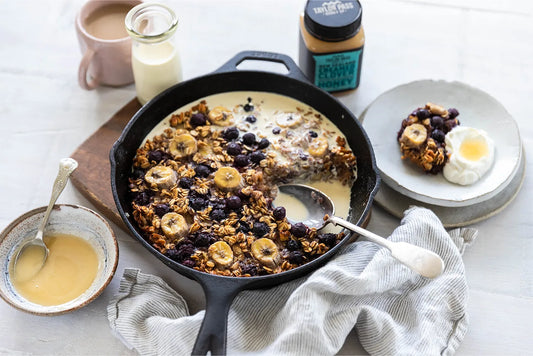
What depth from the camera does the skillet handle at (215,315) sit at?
6.12 ft

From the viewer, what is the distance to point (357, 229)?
2.10 m

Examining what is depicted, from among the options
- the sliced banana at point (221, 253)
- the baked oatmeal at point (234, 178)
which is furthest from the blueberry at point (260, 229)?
the sliced banana at point (221, 253)

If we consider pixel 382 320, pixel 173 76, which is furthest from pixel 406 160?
pixel 173 76

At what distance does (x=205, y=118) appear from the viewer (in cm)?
255

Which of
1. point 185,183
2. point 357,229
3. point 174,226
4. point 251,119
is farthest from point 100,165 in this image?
point 357,229

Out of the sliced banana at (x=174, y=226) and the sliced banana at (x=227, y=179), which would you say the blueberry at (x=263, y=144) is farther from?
the sliced banana at (x=174, y=226)

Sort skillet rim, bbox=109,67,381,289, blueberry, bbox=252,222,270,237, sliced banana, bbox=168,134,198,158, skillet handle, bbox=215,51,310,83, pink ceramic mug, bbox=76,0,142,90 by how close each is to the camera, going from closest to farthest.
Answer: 1. skillet rim, bbox=109,67,381,289
2. blueberry, bbox=252,222,270,237
3. sliced banana, bbox=168,134,198,158
4. skillet handle, bbox=215,51,310,83
5. pink ceramic mug, bbox=76,0,142,90

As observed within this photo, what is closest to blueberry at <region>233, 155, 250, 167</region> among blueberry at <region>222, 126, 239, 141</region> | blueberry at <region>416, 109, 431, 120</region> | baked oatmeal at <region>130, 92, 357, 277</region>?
baked oatmeal at <region>130, 92, 357, 277</region>

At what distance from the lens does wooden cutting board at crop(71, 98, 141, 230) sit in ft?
7.92

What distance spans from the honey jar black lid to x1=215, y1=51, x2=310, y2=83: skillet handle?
151 mm

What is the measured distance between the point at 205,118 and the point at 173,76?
225 millimetres

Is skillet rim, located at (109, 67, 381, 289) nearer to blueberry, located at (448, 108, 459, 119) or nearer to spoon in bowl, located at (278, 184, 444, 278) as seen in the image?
spoon in bowl, located at (278, 184, 444, 278)

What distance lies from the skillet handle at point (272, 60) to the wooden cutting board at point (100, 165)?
16.7 inches

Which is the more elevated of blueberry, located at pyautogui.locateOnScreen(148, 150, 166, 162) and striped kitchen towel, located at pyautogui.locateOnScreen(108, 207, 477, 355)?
blueberry, located at pyautogui.locateOnScreen(148, 150, 166, 162)
